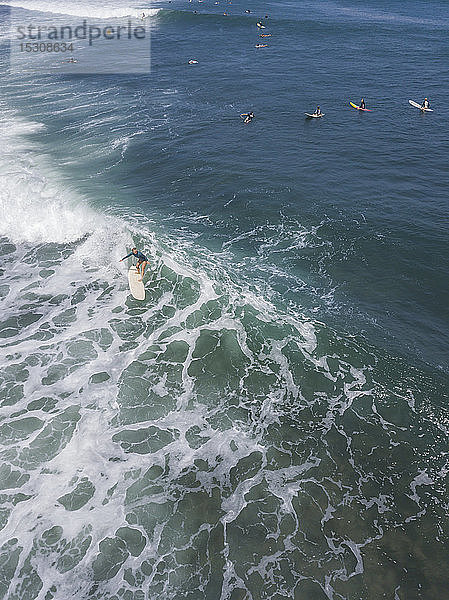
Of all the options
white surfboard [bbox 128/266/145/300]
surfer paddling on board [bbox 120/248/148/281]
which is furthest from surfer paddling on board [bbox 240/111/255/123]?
white surfboard [bbox 128/266/145/300]

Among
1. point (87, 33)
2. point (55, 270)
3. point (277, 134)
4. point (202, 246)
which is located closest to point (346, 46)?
point (277, 134)

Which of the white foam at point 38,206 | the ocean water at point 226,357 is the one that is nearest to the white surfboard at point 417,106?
the ocean water at point 226,357

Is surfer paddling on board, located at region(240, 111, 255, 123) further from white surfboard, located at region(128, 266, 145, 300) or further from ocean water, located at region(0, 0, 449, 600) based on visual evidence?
white surfboard, located at region(128, 266, 145, 300)

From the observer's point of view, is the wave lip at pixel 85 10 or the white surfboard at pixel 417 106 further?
the wave lip at pixel 85 10

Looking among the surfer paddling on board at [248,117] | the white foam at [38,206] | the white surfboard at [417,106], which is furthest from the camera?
the white surfboard at [417,106]

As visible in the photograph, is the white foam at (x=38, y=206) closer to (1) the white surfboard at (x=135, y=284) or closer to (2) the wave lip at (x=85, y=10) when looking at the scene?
(1) the white surfboard at (x=135, y=284)

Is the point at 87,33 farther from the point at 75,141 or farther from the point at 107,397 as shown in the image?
the point at 107,397

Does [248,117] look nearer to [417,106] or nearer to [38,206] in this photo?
[417,106]
